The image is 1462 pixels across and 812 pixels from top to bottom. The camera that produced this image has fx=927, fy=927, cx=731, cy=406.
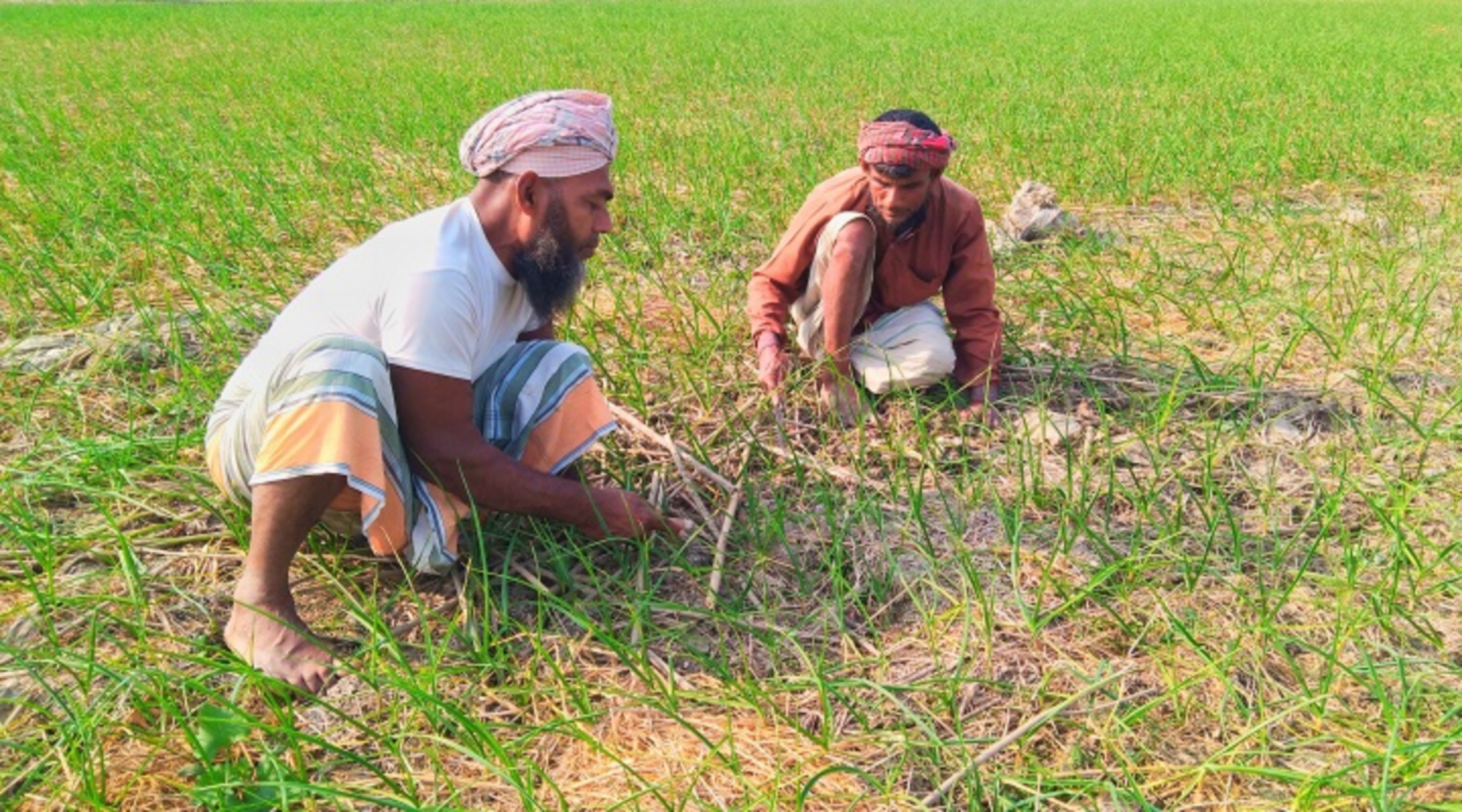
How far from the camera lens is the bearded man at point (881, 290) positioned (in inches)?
91.4

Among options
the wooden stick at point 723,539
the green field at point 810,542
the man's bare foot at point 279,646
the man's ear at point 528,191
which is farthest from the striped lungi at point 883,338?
the man's bare foot at point 279,646

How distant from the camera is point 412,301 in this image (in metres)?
1.56

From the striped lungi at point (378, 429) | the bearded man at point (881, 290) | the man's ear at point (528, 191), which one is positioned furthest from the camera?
the bearded man at point (881, 290)

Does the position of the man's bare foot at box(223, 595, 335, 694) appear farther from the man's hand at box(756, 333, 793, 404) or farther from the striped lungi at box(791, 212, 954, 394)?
the striped lungi at box(791, 212, 954, 394)

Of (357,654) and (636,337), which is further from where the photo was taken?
(636,337)

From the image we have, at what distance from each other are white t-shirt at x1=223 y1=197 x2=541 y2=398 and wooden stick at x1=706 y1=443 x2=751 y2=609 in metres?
0.58

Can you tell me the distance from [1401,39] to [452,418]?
13019 mm

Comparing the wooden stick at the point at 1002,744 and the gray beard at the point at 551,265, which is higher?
the gray beard at the point at 551,265

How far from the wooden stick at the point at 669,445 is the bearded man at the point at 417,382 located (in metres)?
0.22

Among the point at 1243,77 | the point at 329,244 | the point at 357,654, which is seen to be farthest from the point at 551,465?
the point at 1243,77

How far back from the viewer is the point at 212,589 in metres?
1.76

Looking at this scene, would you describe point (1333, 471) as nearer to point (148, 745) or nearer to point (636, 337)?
point (636, 337)

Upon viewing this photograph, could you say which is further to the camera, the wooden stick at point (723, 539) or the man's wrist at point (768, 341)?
the man's wrist at point (768, 341)

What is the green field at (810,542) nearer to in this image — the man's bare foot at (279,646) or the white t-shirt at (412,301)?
the man's bare foot at (279,646)
